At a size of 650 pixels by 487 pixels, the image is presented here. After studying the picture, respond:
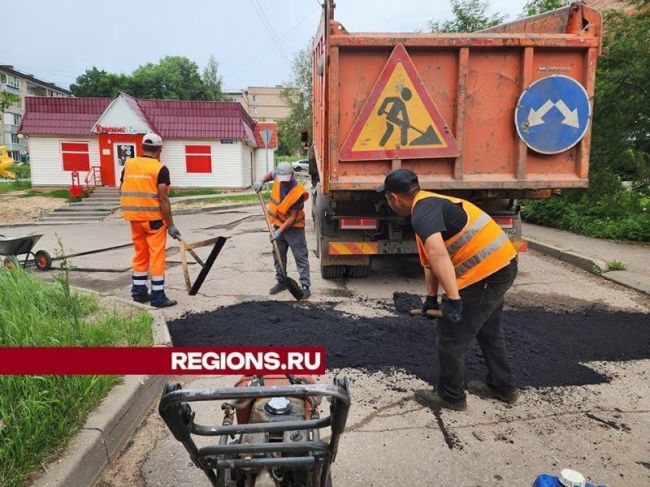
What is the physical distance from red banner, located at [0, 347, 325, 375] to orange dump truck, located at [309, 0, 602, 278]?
3020 mm

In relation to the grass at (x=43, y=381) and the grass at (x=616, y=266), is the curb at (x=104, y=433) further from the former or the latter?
the grass at (x=616, y=266)

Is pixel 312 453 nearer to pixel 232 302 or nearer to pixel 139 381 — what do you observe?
pixel 139 381

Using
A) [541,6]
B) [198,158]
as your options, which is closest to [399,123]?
[541,6]

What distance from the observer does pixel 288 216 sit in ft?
18.6

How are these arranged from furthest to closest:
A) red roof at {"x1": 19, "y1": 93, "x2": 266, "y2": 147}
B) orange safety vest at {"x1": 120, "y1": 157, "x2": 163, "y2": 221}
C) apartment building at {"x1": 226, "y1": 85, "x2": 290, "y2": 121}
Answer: apartment building at {"x1": 226, "y1": 85, "x2": 290, "y2": 121} → red roof at {"x1": 19, "y1": 93, "x2": 266, "y2": 147} → orange safety vest at {"x1": 120, "y1": 157, "x2": 163, "y2": 221}

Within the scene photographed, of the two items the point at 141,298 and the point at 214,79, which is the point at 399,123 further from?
the point at 214,79

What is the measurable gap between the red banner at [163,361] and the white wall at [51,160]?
873 inches

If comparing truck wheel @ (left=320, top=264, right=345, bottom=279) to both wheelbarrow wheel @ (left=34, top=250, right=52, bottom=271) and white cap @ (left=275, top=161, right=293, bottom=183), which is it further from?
wheelbarrow wheel @ (left=34, top=250, right=52, bottom=271)

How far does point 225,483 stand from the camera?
1674 mm

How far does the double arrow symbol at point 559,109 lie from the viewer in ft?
16.5

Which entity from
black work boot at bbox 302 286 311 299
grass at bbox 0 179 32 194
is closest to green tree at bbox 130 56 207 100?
grass at bbox 0 179 32 194

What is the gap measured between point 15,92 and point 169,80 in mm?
21752

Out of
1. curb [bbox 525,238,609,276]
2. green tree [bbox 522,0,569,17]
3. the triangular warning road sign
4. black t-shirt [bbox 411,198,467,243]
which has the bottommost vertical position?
curb [bbox 525,238,609,276]

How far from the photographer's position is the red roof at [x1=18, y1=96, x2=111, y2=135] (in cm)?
2188
